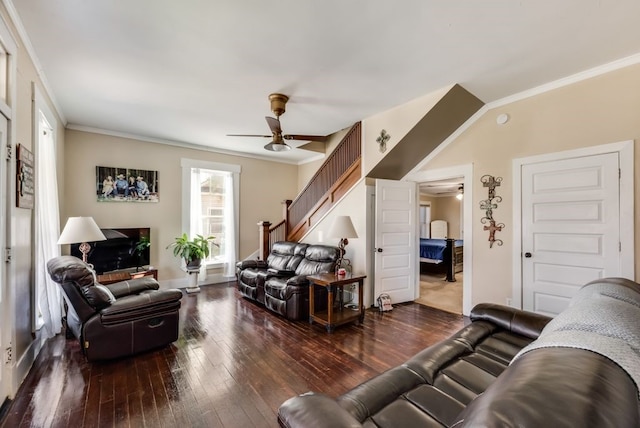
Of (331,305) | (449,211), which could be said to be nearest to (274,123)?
(331,305)

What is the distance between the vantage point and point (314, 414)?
3.29 ft

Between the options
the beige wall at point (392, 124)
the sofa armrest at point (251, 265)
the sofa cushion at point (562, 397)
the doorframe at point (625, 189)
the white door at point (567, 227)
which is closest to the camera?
the sofa cushion at point (562, 397)

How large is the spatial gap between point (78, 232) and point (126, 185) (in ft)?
6.30

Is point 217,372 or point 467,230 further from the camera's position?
point 467,230

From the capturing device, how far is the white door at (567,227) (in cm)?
285

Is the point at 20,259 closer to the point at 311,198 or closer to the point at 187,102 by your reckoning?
the point at 187,102

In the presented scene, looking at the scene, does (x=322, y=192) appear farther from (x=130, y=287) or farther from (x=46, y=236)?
(x=46, y=236)

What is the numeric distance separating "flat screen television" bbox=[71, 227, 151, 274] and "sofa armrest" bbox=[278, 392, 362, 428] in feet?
14.8

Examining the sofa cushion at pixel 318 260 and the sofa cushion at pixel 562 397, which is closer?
the sofa cushion at pixel 562 397

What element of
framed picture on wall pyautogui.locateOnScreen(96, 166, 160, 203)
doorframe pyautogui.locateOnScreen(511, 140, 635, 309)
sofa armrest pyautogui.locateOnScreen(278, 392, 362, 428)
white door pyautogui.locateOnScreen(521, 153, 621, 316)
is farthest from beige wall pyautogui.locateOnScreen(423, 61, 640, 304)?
framed picture on wall pyautogui.locateOnScreen(96, 166, 160, 203)

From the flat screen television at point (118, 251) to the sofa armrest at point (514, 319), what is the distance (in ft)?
16.3

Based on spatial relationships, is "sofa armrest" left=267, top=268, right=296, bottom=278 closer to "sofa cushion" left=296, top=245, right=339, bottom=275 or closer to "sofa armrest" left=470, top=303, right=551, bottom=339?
"sofa cushion" left=296, top=245, right=339, bottom=275

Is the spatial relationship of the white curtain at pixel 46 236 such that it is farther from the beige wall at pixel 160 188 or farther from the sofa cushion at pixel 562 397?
the sofa cushion at pixel 562 397

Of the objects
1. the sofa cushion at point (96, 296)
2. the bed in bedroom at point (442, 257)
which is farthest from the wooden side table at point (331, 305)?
the bed in bedroom at point (442, 257)
